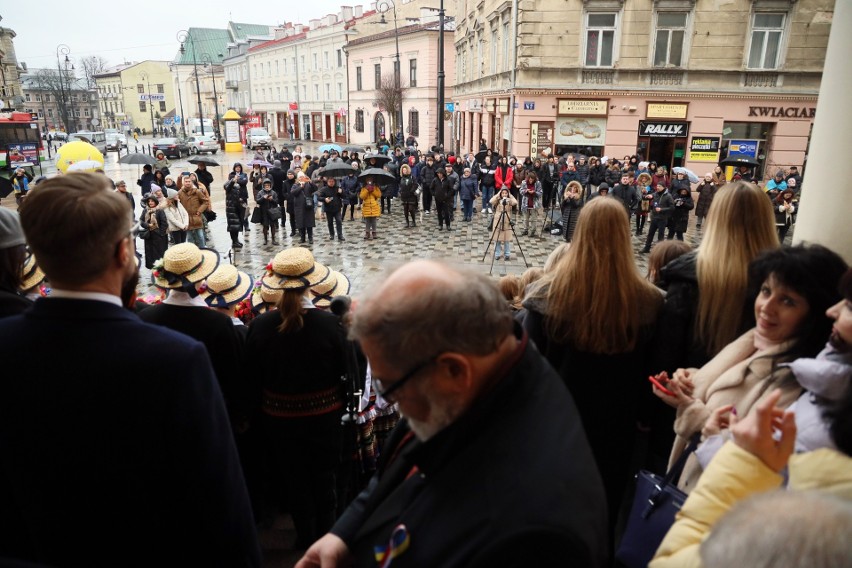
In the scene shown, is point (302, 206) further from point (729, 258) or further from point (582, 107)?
point (582, 107)

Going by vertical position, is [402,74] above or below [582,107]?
above

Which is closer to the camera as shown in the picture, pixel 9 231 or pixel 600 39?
pixel 9 231

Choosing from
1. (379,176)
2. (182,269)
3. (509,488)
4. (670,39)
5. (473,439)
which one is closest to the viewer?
(509,488)

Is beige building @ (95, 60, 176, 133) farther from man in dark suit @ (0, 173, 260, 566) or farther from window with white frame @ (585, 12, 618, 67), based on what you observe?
man in dark suit @ (0, 173, 260, 566)

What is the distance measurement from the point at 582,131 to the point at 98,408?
21.4 metres

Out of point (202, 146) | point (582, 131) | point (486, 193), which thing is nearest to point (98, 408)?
point (486, 193)

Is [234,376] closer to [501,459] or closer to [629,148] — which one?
[501,459]

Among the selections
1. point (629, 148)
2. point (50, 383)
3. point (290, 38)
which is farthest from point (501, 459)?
point (290, 38)

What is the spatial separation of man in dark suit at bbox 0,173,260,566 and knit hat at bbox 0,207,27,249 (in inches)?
35.0

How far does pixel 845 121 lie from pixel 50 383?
4242 mm

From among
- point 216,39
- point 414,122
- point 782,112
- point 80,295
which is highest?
point 216,39

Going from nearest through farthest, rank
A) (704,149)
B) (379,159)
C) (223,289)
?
(223,289) → (379,159) → (704,149)

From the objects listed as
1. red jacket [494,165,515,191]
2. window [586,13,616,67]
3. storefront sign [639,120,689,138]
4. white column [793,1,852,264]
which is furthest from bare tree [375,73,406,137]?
white column [793,1,852,264]

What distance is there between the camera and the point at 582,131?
68.3ft
